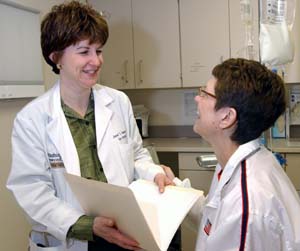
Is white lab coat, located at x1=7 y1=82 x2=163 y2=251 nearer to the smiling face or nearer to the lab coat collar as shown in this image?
the smiling face

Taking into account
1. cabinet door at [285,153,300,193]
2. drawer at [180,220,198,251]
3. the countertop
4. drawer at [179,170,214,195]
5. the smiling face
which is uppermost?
the smiling face

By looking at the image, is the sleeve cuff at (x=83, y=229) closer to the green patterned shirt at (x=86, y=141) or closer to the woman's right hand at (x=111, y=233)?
the woman's right hand at (x=111, y=233)

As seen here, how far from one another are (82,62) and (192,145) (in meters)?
1.59

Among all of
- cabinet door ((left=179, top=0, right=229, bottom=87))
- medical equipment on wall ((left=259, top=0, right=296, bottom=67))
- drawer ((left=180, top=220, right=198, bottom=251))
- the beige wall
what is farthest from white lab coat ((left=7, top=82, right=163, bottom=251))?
cabinet door ((left=179, top=0, right=229, bottom=87))

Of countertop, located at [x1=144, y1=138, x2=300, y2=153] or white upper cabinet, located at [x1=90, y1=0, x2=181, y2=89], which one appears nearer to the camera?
countertop, located at [x1=144, y1=138, x2=300, y2=153]

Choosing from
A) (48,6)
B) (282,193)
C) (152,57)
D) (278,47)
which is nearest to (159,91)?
(152,57)

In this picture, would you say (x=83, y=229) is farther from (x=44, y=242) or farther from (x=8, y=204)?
(x=8, y=204)

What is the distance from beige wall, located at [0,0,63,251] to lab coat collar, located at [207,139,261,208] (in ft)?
4.71

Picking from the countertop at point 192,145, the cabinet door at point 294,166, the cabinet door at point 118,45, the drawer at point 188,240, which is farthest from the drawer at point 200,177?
the cabinet door at point 118,45

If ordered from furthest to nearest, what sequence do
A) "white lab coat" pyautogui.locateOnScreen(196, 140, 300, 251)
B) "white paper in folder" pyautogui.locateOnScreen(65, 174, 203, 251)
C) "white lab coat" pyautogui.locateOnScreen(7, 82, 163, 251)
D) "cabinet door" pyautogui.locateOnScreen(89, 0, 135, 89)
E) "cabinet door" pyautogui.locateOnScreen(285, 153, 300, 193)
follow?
1. "cabinet door" pyautogui.locateOnScreen(89, 0, 135, 89)
2. "cabinet door" pyautogui.locateOnScreen(285, 153, 300, 193)
3. "white lab coat" pyautogui.locateOnScreen(7, 82, 163, 251)
4. "white paper in folder" pyautogui.locateOnScreen(65, 174, 203, 251)
5. "white lab coat" pyautogui.locateOnScreen(196, 140, 300, 251)

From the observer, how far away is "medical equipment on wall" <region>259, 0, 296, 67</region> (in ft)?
4.76

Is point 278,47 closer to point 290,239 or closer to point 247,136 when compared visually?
point 247,136

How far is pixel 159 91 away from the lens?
3.23 meters

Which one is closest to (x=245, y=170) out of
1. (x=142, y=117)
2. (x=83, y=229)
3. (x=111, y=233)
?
(x=111, y=233)
